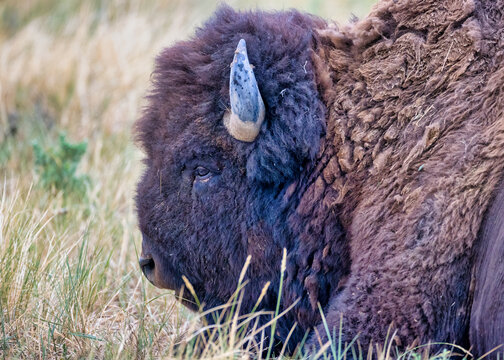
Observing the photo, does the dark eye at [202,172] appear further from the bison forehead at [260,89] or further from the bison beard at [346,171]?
the bison forehead at [260,89]

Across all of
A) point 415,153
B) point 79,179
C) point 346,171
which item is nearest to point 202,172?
point 346,171

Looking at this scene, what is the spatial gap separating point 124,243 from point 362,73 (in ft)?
7.08

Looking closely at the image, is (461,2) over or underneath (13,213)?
over

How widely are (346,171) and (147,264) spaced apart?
3.83 ft

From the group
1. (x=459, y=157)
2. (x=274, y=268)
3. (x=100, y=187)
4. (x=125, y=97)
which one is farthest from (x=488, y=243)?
(x=125, y=97)

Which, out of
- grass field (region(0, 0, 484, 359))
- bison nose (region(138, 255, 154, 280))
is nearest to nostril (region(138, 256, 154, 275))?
bison nose (region(138, 255, 154, 280))

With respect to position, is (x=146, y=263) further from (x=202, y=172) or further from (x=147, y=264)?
(x=202, y=172)

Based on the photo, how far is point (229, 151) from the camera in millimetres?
3260

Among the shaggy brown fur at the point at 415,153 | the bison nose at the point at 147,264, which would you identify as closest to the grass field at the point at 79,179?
the bison nose at the point at 147,264

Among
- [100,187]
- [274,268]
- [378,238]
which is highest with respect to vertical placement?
[378,238]

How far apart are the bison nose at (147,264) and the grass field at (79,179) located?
0.51 feet

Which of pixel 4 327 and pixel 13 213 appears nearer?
pixel 4 327

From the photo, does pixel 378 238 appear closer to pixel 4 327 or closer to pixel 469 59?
pixel 469 59

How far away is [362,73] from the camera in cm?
315
